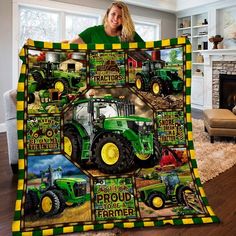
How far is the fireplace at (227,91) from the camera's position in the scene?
6.05 meters

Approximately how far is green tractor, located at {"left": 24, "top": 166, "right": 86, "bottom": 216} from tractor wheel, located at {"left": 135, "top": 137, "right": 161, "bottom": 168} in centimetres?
38

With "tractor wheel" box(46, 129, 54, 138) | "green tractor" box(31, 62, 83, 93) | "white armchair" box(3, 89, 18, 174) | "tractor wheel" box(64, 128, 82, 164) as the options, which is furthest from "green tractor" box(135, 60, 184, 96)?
"white armchair" box(3, 89, 18, 174)

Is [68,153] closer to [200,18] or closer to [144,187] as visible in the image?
[144,187]

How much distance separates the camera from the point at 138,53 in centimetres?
183

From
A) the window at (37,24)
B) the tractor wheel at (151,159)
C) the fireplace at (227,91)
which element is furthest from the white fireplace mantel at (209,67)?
the tractor wheel at (151,159)

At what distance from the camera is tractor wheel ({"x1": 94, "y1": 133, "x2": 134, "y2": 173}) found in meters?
1.73

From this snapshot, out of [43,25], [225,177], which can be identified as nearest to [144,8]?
[43,25]

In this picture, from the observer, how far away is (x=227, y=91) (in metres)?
6.18

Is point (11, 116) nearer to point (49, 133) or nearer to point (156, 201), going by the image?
point (49, 133)

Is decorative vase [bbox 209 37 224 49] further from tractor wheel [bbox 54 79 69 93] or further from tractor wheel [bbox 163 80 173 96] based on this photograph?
tractor wheel [bbox 54 79 69 93]

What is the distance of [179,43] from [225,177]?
1.41 meters

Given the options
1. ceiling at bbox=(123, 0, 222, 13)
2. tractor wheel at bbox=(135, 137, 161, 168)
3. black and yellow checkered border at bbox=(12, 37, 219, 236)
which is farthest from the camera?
ceiling at bbox=(123, 0, 222, 13)

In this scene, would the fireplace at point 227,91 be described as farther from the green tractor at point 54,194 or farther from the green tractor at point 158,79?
the green tractor at point 54,194

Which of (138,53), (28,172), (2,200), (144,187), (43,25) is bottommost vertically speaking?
(2,200)
